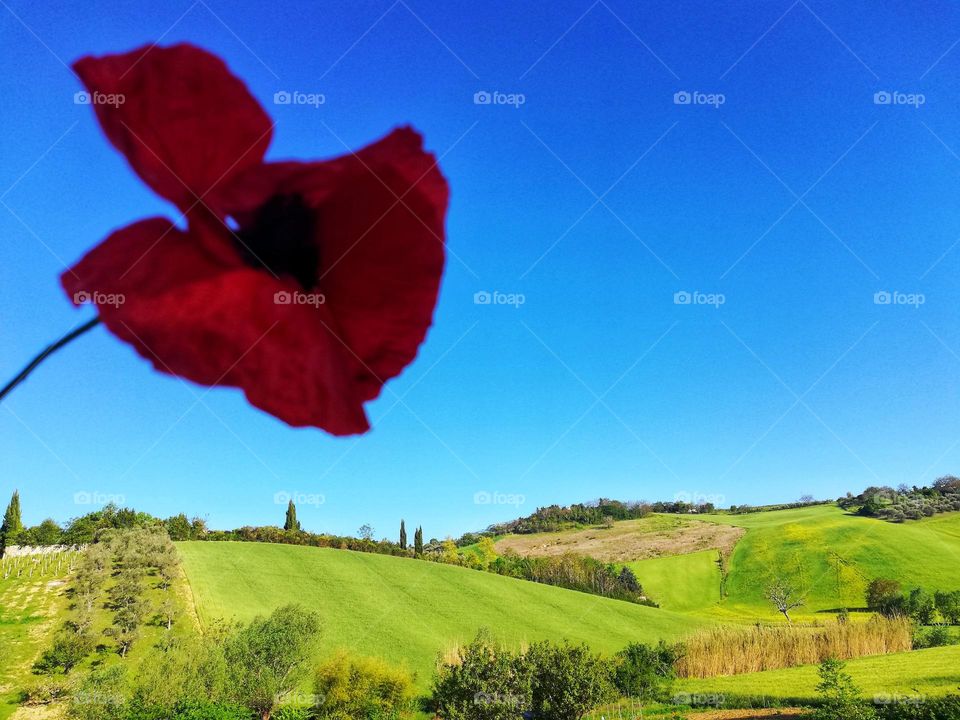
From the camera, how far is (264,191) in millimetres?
413

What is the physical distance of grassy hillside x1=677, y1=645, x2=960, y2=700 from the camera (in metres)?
12.9

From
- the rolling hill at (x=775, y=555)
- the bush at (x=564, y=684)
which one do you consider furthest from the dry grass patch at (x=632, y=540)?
the bush at (x=564, y=684)

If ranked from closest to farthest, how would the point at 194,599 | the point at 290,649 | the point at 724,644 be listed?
the point at 290,649 → the point at 724,644 → the point at 194,599

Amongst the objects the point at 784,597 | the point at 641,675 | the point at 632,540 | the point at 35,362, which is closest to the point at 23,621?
the point at 641,675

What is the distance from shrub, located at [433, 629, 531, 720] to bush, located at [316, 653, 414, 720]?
3.41 m

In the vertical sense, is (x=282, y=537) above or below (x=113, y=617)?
above

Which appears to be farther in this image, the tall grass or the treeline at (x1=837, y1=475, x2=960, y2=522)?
the treeline at (x1=837, y1=475, x2=960, y2=522)

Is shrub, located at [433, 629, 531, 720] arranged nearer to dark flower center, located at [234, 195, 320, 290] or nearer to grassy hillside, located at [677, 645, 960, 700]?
grassy hillside, located at [677, 645, 960, 700]

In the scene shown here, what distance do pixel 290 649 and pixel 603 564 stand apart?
2991 centimetres

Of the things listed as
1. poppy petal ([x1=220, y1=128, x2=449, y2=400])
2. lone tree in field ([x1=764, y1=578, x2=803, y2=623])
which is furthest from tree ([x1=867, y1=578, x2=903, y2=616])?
poppy petal ([x1=220, y1=128, x2=449, y2=400])

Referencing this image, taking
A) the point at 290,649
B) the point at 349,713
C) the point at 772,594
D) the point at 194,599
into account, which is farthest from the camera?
the point at 772,594

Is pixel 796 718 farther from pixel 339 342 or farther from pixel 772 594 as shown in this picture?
pixel 772 594

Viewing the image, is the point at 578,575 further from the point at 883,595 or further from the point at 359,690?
the point at 359,690

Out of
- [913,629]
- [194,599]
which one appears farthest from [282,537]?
[913,629]
